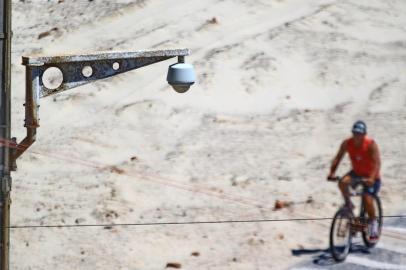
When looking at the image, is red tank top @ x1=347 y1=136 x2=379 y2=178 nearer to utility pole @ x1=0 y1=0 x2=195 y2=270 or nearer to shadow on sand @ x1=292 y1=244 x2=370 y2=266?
shadow on sand @ x1=292 y1=244 x2=370 y2=266

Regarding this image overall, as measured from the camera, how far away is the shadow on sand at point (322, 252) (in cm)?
1625

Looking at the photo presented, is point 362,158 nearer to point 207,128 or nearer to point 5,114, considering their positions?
point 207,128

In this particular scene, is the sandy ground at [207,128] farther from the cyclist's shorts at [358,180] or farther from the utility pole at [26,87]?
the utility pole at [26,87]

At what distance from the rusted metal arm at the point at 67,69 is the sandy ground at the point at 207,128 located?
6.06 meters

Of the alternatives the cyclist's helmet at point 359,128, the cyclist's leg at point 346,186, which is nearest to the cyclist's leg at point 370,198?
the cyclist's leg at point 346,186

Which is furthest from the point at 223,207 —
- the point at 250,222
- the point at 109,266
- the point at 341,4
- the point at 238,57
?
the point at 341,4

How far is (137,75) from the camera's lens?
23.2 metres

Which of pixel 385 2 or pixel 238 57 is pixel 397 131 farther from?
pixel 385 2

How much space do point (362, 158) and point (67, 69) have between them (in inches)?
282

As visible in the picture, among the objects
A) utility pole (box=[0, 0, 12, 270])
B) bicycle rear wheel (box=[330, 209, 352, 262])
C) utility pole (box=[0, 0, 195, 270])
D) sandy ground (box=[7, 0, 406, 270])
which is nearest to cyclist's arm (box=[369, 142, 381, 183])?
bicycle rear wheel (box=[330, 209, 352, 262])

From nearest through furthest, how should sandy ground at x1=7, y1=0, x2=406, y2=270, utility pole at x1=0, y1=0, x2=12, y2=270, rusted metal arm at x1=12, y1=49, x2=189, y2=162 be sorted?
1. utility pole at x1=0, y1=0, x2=12, y2=270
2. rusted metal arm at x1=12, y1=49, x2=189, y2=162
3. sandy ground at x1=7, y1=0, x2=406, y2=270

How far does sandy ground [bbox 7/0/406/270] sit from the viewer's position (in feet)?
56.1

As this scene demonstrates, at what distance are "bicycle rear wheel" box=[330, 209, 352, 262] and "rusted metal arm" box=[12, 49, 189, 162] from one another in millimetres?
5498

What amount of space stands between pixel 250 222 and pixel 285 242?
96 centimetres
